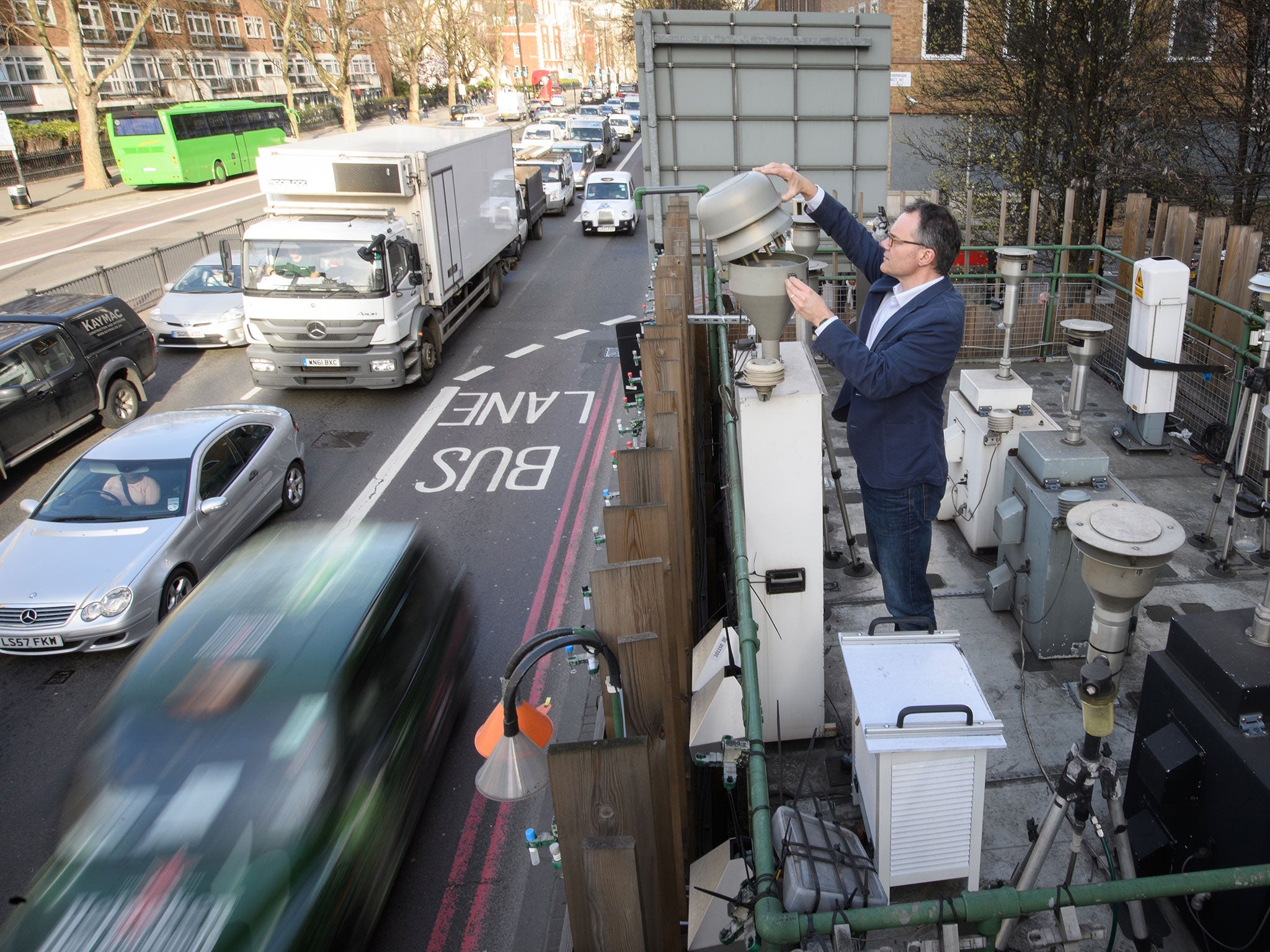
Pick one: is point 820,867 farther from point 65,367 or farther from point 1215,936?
point 65,367

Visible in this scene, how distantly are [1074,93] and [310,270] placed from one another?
12.0m

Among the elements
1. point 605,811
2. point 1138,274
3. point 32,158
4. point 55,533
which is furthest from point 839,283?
point 32,158

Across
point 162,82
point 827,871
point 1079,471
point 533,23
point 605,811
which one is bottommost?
point 827,871

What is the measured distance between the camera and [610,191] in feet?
84.1

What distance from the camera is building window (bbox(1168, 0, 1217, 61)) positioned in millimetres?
13047

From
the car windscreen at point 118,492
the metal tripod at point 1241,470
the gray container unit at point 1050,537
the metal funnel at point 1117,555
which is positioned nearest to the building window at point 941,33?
the metal tripod at point 1241,470

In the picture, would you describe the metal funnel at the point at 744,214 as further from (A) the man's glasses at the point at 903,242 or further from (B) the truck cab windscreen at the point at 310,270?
(B) the truck cab windscreen at the point at 310,270

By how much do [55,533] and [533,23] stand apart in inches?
4664

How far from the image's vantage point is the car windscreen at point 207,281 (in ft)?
52.2

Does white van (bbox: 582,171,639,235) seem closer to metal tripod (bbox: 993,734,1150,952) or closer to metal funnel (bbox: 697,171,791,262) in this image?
metal funnel (bbox: 697,171,791,262)

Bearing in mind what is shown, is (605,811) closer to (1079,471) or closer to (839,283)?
(1079,471)

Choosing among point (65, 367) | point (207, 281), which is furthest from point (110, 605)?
point (207, 281)

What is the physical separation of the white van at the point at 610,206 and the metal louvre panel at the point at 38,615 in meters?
19.8

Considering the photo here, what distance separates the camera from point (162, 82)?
2223 inches
